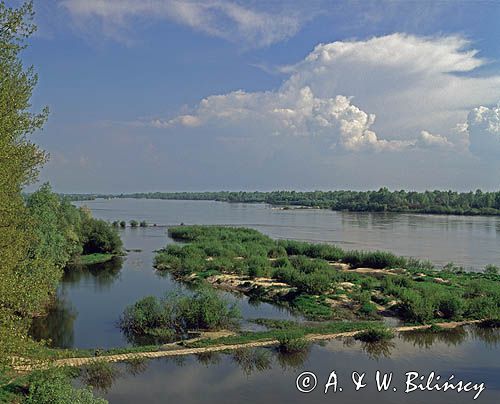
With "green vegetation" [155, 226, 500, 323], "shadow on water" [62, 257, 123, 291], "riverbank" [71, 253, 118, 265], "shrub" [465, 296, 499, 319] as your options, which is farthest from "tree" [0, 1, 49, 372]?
"riverbank" [71, 253, 118, 265]

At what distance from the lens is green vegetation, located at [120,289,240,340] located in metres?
19.5

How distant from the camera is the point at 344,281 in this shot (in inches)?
1126

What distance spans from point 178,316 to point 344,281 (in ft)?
39.5

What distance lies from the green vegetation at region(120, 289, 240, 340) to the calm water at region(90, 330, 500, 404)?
127 inches

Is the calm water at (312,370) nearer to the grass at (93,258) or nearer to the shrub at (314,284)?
the shrub at (314,284)

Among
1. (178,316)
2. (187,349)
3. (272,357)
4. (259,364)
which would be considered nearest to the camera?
(259,364)

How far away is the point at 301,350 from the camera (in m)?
17.1

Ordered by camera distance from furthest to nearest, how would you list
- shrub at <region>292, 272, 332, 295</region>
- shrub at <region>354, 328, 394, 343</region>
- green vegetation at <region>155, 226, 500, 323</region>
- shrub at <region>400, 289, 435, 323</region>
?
shrub at <region>292, 272, 332, 295</region>, green vegetation at <region>155, 226, 500, 323</region>, shrub at <region>400, 289, 435, 323</region>, shrub at <region>354, 328, 394, 343</region>

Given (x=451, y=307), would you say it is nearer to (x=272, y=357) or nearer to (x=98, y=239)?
(x=272, y=357)

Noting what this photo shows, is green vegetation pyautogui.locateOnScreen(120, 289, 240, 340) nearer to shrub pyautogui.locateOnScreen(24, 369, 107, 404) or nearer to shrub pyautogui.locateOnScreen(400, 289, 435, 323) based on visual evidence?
shrub pyautogui.locateOnScreen(24, 369, 107, 404)

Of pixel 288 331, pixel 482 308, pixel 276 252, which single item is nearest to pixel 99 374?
pixel 288 331

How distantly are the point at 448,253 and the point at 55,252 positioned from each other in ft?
111

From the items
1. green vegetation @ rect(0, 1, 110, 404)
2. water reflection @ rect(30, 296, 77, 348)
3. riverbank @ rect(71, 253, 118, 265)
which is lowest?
water reflection @ rect(30, 296, 77, 348)

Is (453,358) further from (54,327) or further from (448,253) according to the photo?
(448,253)
